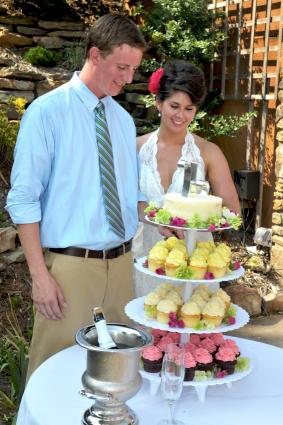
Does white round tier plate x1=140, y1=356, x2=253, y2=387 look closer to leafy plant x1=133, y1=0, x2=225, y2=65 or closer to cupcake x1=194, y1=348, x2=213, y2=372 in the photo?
cupcake x1=194, y1=348, x2=213, y2=372

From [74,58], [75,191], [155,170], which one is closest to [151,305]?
[75,191]

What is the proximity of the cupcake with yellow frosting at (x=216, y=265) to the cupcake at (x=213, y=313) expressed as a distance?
9 cm

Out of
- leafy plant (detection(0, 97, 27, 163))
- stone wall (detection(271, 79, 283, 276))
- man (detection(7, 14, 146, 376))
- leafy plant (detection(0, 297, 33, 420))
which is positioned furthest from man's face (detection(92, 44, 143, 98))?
stone wall (detection(271, 79, 283, 276))

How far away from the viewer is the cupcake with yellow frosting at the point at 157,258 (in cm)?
199

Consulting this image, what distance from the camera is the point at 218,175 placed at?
316 centimetres

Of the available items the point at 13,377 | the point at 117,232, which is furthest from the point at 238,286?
the point at 117,232

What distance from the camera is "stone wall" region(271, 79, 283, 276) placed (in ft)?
18.9

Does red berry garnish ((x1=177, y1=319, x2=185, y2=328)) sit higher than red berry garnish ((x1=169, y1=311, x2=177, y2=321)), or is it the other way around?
red berry garnish ((x1=169, y1=311, x2=177, y2=321))

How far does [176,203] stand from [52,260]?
22.6 inches

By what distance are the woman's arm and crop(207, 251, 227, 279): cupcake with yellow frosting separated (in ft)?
3.74

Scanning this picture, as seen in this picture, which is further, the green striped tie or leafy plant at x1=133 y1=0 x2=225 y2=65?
leafy plant at x1=133 y1=0 x2=225 y2=65

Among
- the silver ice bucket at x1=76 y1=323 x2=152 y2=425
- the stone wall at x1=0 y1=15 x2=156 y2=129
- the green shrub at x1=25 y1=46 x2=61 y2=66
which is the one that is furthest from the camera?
the green shrub at x1=25 y1=46 x2=61 y2=66

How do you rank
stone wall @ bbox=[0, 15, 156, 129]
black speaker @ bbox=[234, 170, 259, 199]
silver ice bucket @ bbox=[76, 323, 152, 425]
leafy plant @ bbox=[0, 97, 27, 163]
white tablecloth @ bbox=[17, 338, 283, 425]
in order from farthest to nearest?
stone wall @ bbox=[0, 15, 156, 129] → black speaker @ bbox=[234, 170, 259, 199] → leafy plant @ bbox=[0, 97, 27, 163] → white tablecloth @ bbox=[17, 338, 283, 425] → silver ice bucket @ bbox=[76, 323, 152, 425]

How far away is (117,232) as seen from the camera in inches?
92.3
